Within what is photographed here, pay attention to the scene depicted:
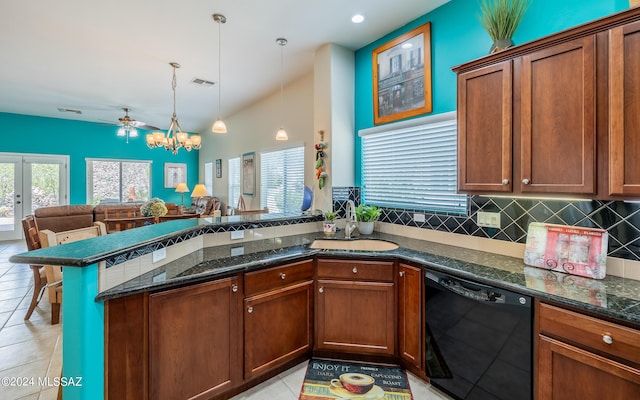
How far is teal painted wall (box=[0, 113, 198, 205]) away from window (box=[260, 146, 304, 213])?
4.77 metres

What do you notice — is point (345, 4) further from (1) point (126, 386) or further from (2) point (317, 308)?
(1) point (126, 386)

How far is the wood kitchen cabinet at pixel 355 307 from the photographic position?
7.30 ft

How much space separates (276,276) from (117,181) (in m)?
8.20

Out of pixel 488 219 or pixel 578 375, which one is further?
pixel 488 219

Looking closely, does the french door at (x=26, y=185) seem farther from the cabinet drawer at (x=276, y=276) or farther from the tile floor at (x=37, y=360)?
the cabinet drawer at (x=276, y=276)

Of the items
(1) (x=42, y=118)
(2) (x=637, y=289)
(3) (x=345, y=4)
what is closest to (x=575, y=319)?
(2) (x=637, y=289)

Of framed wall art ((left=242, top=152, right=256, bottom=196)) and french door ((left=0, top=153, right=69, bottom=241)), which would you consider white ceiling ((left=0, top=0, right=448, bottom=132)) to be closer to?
framed wall art ((left=242, top=152, right=256, bottom=196))

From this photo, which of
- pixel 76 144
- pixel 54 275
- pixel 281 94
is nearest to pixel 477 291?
pixel 54 275

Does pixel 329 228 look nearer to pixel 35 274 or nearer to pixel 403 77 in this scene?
pixel 403 77

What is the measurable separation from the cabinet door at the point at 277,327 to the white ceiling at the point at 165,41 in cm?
253

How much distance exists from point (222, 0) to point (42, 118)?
7647mm

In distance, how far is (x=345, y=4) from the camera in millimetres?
2602

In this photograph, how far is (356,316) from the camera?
229cm

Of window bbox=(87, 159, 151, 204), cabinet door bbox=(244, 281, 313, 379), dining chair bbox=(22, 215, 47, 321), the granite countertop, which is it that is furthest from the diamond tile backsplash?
window bbox=(87, 159, 151, 204)
